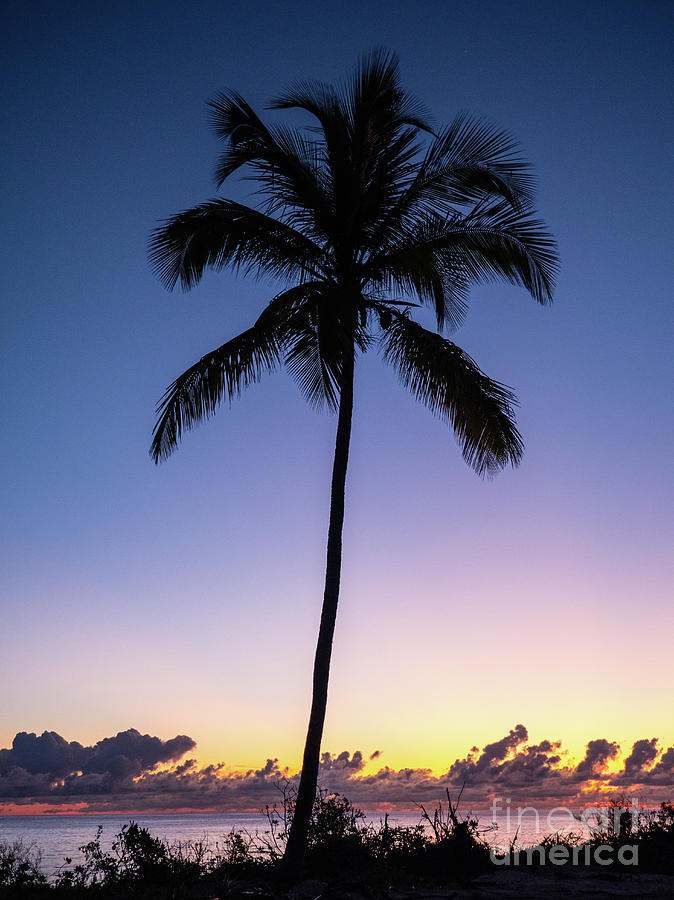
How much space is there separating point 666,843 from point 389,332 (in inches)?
395

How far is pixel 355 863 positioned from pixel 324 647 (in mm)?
3787

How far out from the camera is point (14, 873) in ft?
29.5

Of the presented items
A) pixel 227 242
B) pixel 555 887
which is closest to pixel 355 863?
pixel 555 887

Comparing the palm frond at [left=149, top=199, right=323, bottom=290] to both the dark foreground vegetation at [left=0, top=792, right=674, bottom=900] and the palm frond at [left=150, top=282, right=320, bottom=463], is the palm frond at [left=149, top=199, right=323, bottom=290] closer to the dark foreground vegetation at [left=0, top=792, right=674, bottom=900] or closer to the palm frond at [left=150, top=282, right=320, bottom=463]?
the palm frond at [left=150, top=282, right=320, bottom=463]

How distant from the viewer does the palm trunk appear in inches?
354

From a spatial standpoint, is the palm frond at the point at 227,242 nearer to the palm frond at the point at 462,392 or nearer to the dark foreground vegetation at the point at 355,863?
the palm frond at the point at 462,392

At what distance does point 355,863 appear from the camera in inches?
430

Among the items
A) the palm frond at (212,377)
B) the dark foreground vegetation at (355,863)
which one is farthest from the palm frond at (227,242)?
the dark foreground vegetation at (355,863)

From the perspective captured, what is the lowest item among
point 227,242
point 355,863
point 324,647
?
point 355,863

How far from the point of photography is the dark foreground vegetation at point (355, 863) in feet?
28.4

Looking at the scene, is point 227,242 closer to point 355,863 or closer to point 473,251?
point 473,251

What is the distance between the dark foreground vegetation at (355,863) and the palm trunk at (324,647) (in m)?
0.44

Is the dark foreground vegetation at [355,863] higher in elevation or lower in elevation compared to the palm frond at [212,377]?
lower

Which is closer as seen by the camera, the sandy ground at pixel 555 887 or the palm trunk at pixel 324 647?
the sandy ground at pixel 555 887
